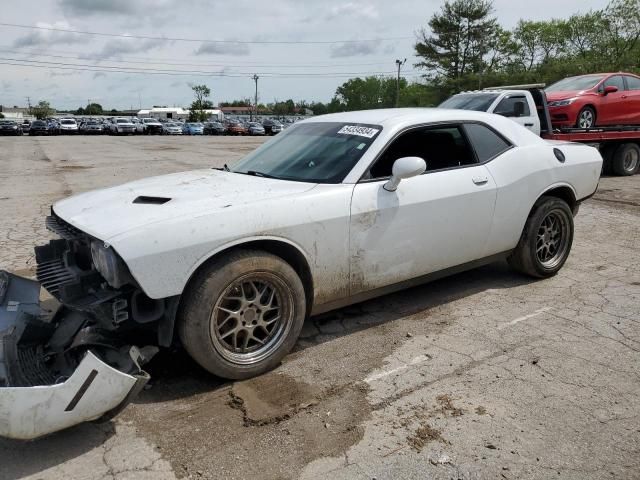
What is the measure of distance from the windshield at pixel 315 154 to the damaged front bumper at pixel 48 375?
63.8 inches

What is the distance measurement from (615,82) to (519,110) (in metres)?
3.21

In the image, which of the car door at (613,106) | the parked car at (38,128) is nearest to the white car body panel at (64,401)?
the car door at (613,106)

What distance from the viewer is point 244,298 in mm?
3029

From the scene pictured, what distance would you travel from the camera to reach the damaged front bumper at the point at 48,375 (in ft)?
7.34

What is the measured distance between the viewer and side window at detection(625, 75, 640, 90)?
1230cm

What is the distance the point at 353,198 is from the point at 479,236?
1304mm

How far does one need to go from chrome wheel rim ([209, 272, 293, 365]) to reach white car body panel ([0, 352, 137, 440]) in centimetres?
65

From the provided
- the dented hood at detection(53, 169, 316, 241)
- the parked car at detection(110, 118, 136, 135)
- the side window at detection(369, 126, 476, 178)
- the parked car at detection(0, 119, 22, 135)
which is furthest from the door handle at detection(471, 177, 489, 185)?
the parked car at detection(110, 118, 136, 135)

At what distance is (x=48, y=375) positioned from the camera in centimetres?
272

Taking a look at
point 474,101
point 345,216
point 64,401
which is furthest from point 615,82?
point 64,401

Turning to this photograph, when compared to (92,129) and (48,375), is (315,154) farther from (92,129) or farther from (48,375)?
(92,129)

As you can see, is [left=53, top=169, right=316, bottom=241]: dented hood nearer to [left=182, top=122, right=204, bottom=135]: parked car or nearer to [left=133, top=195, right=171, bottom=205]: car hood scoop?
[left=133, top=195, right=171, bottom=205]: car hood scoop

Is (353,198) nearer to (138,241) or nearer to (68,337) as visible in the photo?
(138,241)

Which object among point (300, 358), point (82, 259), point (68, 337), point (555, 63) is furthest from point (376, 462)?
point (555, 63)
